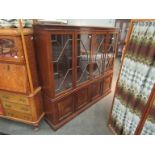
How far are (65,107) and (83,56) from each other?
98 cm

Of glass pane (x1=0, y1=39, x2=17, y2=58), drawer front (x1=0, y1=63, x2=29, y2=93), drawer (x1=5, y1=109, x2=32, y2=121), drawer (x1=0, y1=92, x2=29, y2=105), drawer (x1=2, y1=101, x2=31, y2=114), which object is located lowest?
drawer (x1=5, y1=109, x2=32, y2=121)

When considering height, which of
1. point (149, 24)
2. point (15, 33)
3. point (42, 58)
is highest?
point (149, 24)

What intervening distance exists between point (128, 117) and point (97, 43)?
1.44m

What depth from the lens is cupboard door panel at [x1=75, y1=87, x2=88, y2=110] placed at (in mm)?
2387

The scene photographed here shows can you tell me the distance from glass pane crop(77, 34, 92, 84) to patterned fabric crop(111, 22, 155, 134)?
0.75m

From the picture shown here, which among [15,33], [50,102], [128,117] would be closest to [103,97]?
[128,117]

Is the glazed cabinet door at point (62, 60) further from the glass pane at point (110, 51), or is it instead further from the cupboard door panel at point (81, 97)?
the glass pane at point (110, 51)

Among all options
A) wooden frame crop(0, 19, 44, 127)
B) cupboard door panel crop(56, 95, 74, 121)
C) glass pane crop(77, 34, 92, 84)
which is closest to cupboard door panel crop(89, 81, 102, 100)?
glass pane crop(77, 34, 92, 84)

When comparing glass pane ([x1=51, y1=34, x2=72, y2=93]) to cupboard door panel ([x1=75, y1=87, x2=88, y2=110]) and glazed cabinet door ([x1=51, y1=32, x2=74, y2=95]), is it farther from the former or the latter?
cupboard door panel ([x1=75, y1=87, x2=88, y2=110])

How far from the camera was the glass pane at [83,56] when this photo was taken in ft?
6.84

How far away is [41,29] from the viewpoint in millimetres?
1604

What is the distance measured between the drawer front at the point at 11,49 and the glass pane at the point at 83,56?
90cm
